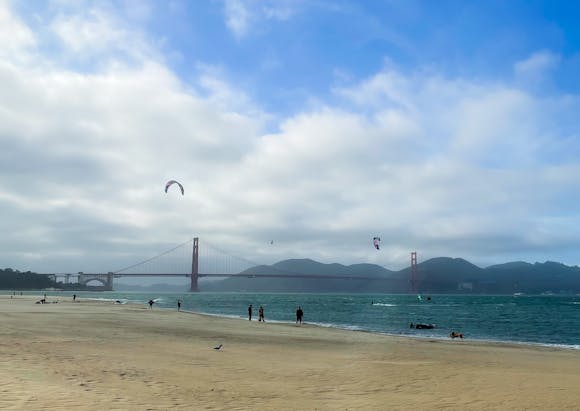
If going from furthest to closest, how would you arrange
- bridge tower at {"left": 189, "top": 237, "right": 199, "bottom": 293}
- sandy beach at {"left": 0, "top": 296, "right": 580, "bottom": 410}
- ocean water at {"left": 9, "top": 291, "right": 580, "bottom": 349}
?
bridge tower at {"left": 189, "top": 237, "right": 199, "bottom": 293}
ocean water at {"left": 9, "top": 291, "right": 580, "bottom": 349}
sandy beach at {"left": 0, "top": 296, "right": 580, "bottom": 410}

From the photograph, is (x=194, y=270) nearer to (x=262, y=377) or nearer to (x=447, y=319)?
(x=447, y=319)

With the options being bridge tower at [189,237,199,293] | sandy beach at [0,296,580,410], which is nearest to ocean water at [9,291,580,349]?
sandy beach at [0,296,580,410]

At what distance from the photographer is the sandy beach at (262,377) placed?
972 cm

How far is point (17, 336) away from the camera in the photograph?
64.7 ft

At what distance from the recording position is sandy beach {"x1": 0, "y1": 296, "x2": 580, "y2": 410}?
9719mm

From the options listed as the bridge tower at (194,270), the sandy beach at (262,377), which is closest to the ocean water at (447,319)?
the sandy beach at (262,377)

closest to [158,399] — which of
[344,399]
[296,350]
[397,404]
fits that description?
[344,399]

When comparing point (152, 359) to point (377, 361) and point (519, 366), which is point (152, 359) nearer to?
point (377, 361)

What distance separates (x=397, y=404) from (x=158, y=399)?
487 centimetres

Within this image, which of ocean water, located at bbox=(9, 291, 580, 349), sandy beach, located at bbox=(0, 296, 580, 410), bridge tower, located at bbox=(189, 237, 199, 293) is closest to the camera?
sandy beach, located at bbox=(0, 296, 580, 410)

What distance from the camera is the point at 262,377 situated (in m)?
13.0

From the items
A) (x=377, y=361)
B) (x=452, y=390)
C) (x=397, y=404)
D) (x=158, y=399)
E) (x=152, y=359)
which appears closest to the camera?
(x=158, y=399)

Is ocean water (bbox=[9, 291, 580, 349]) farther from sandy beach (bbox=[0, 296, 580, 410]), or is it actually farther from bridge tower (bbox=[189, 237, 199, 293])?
bridge tower (bbox=[189, 237, 199, 293])

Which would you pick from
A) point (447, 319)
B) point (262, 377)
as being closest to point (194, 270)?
point (447, 319)
